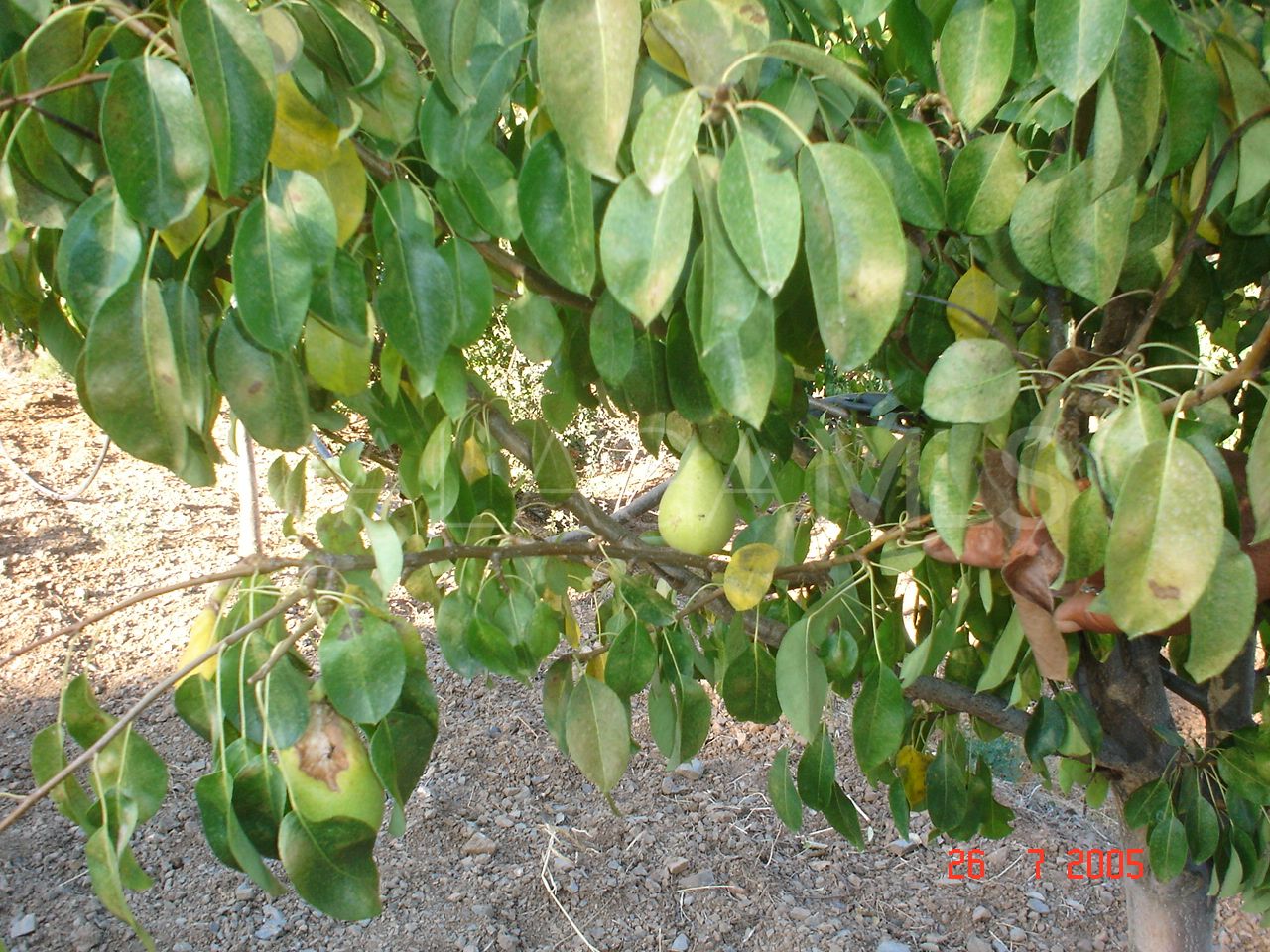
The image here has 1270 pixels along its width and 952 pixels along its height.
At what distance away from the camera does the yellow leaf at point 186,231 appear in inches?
19.3

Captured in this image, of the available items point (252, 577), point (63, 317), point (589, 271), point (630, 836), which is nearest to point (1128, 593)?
point (589, 271)

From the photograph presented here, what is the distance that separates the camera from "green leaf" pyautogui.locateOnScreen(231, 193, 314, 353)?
44 cm

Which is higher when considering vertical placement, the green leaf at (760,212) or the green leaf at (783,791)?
the green leaf at (760,212)

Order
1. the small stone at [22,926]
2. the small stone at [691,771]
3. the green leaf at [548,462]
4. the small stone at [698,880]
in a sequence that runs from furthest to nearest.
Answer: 1. the small stone at [691,771]
2. the small stone at [698,880]
3. the small stone at [22,926]
4. the green leaf at [548,462]

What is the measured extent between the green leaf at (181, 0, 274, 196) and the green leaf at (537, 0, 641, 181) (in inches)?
4.5

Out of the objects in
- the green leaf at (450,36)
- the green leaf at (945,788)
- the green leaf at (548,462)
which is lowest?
the green leaf at (945,788)

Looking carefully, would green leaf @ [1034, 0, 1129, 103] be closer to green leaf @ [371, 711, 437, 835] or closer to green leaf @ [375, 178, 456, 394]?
green leaf @ [375, 178, 456, 394]

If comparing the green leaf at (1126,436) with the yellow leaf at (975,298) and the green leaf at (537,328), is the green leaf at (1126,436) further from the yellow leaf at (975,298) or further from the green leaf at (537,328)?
the green leaf at (537,328)

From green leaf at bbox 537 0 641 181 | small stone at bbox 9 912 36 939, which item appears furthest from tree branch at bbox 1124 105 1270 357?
small stone at bbox 9 912 36 939

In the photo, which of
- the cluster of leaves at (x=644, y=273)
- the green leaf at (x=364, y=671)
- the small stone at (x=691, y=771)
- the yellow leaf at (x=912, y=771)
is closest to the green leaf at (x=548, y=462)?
the cluster of leaves at (x=644, y=273)

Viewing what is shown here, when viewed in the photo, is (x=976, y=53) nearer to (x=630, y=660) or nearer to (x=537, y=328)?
(x=537, y=328)

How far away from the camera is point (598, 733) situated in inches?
30.9

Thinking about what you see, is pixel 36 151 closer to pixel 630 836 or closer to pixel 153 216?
pixel 153 216

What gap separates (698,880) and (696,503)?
149 centimetres
